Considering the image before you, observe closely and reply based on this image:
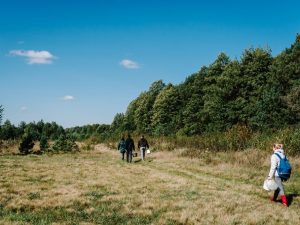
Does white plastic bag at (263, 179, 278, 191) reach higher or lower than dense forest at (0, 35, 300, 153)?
lower

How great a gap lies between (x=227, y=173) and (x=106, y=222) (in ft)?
36.5

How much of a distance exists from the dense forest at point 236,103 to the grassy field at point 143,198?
885cm

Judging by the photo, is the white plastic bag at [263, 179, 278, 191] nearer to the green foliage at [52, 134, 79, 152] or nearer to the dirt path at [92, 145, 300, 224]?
the dirt path at [92, 145, 300, 224]

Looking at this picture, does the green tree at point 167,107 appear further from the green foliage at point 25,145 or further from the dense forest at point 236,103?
the green foliage at point 25,145

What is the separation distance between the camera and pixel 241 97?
50.4m

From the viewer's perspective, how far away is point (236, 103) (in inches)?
1951

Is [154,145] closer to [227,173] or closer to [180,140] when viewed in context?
[180,140]

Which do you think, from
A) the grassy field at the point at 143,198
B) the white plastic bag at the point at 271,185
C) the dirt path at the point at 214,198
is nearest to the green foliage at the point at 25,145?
the grassy field at the point at 143,198

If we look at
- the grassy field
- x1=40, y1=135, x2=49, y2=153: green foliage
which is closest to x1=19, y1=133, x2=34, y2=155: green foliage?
x1=40, y1=135, x2=49, y2=153: green foliage

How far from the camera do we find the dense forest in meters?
37.6

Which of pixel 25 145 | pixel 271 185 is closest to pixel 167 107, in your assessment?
pixel 25 145

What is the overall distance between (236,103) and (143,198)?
38871mm

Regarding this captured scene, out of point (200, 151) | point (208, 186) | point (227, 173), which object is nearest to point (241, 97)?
point (200, 151)

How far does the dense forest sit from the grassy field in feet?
29.0
